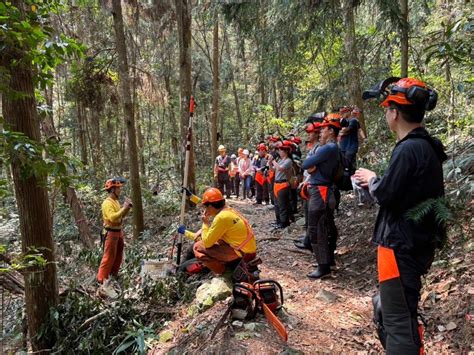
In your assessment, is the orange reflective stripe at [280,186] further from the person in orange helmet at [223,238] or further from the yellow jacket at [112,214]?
the yellow jacket at [112,214]

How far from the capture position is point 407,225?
276 centimetres

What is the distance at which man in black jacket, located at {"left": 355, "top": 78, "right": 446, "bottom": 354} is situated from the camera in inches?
107

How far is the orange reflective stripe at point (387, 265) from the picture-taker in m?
2.75

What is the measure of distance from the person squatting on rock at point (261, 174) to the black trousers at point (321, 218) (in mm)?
6823

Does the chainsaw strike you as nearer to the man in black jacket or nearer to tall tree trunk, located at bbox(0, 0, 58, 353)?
the man in black jacket

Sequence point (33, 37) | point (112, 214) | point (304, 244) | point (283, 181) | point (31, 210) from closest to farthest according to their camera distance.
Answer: point (33, 37) → point (31, 210) → point (304, 244) → point (112, 214) → point (283, 181)

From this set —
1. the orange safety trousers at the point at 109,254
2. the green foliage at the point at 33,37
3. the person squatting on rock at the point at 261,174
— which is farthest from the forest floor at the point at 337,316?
the person squatting on rock at the point at 261,174

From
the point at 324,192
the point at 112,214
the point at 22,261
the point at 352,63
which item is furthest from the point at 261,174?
the point at 22,261

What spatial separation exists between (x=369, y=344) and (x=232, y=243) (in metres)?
2.15

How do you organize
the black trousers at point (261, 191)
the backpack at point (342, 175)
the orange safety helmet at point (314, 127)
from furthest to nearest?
the black trousers at point (261, 191) < the orange safety helmet at point (314, 127) < the backpack at point (342, 175)

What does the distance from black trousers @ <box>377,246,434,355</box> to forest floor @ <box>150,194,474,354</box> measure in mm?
1282

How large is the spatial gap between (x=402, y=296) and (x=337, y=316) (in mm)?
2236

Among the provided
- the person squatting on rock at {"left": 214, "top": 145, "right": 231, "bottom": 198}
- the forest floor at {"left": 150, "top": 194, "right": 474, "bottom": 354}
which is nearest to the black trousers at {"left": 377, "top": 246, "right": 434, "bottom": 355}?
the forest floor at {"left": 150, "top": 194, "right": 474, "bottom": 354}

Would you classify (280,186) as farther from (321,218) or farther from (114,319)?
(114,319)
